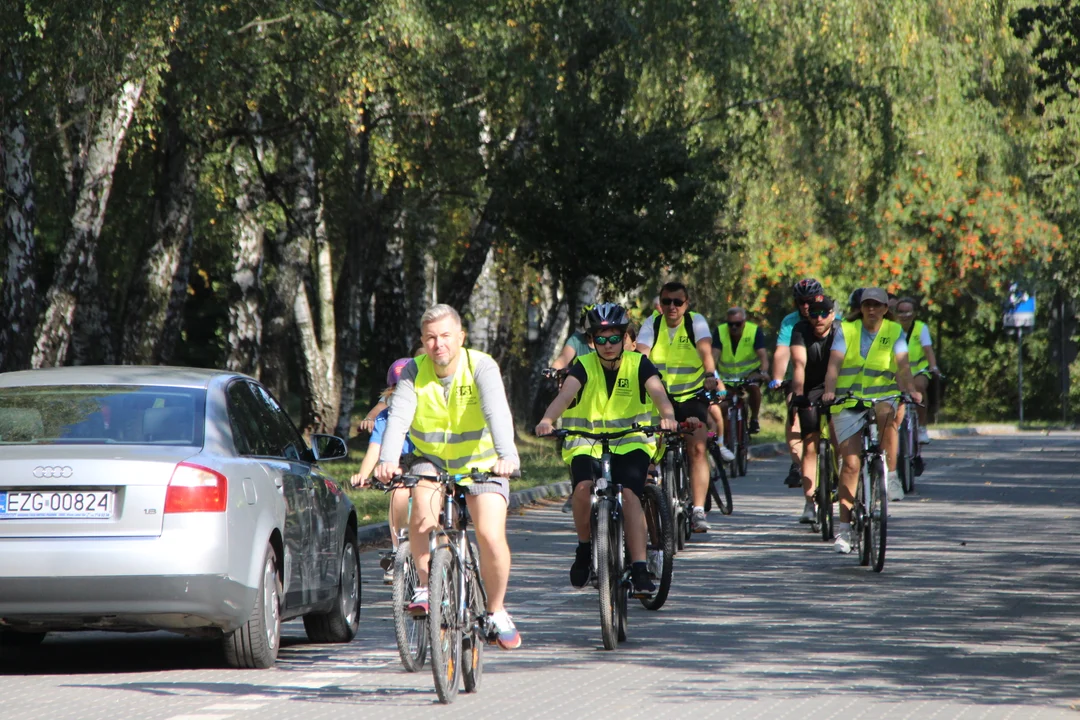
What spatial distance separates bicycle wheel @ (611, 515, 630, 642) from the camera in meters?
9.27

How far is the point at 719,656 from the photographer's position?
8.98 m

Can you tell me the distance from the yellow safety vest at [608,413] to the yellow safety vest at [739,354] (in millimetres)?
9200

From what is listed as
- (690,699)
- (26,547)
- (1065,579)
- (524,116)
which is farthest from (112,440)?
(524,116)

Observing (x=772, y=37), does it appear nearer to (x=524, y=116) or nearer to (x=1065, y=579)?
(x=524, y=116)

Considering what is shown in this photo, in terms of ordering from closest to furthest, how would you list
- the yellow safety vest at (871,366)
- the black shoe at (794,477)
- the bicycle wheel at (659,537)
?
the bicycle wheel at (659,537) → the yellow safety vest at (871,366) → the black shoe at (794,477)

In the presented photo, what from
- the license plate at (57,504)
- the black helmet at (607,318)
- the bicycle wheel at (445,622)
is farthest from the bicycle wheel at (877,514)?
the license plate at (57,504)

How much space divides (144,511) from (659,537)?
10.8 ft

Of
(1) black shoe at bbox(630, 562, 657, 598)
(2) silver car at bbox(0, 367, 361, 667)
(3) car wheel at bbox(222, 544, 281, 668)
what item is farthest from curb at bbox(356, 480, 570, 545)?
(3) car wheel at bbox(222, 544, 281, 668)

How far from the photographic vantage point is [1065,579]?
12.1 meters

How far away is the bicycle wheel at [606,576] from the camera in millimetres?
9086

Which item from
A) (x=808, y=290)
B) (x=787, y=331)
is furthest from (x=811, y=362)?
(x=787, y=331)

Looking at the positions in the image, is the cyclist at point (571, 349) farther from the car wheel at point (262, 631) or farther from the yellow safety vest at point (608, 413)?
the car wheel at point (262, 631)

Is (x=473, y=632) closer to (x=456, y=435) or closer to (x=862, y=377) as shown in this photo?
(x=456, y=435)

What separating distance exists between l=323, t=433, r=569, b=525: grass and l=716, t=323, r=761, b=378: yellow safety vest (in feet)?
7.70
